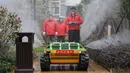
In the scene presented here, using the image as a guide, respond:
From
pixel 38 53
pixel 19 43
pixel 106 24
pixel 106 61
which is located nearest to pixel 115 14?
pixel 106 24

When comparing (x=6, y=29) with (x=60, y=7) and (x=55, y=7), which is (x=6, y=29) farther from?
(x=60, y=7)

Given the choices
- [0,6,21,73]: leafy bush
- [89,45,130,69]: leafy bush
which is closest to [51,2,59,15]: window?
[89,45,130,69]: leafy bush

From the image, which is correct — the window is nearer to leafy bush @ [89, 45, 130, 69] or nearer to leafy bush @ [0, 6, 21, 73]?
leafy bush @ [89, 45, 130, 69]

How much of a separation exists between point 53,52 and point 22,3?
35.1 ft

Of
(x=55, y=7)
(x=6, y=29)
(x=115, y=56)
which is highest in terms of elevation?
(x=55, y=7)

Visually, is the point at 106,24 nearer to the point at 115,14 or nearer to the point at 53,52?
the point at 115,14

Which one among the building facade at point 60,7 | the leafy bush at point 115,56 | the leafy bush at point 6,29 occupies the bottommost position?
the leafy bush at point 115,56

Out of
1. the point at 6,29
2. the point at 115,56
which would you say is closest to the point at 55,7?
the point at 115,56

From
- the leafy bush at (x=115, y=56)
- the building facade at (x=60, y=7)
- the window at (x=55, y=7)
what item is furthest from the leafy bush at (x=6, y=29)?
the window at (x=55, y=7)

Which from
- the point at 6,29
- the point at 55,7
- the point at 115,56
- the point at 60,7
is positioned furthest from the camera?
the point at 60,7

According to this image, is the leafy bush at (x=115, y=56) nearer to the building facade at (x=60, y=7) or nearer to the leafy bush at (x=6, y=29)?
the leafy bush at (x=6, y=29)

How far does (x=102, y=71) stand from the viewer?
12.6 m

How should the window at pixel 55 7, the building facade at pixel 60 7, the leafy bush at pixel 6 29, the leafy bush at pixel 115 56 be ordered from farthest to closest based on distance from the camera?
the window at pixel 55 7 → the building facade at pixel 60 7 → the leafy bush at pixel 115 56 → the leafy bush at pixel 6 29

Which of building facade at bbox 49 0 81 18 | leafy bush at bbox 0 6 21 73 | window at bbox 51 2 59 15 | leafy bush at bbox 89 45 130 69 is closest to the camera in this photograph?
leafy bush at bbox 0 6 21 73
